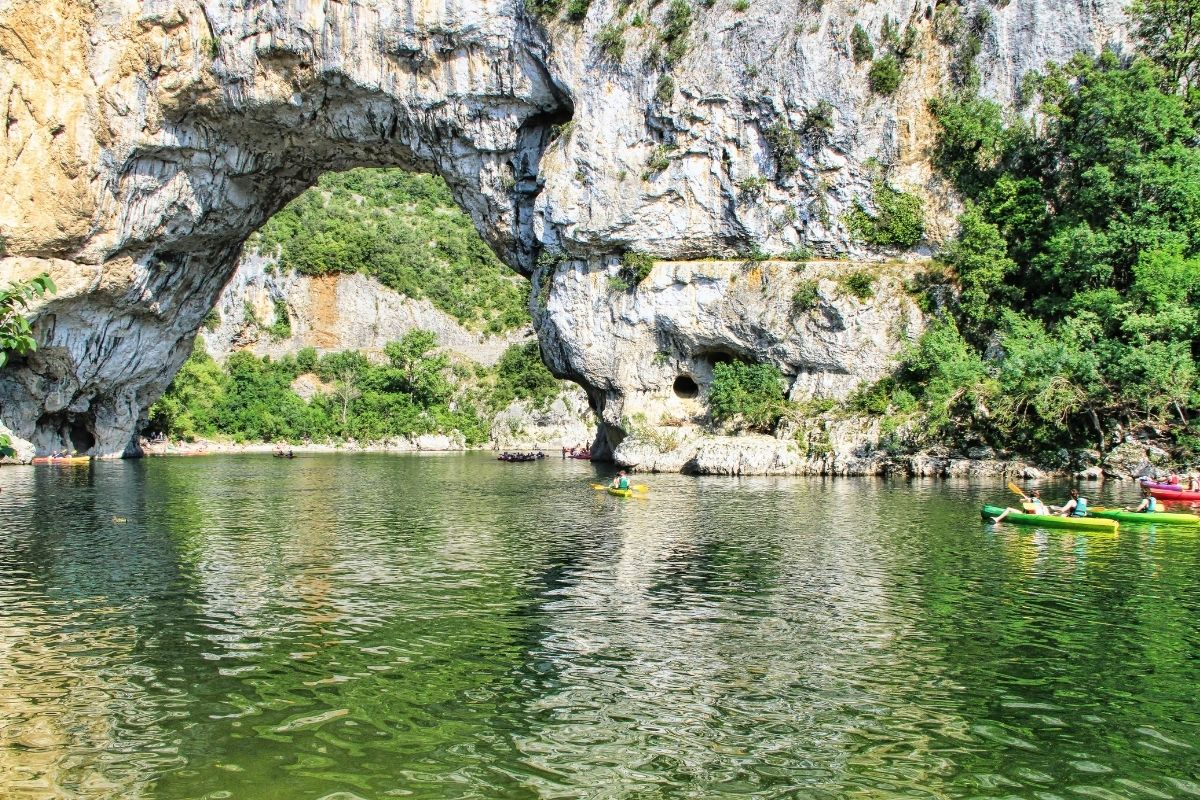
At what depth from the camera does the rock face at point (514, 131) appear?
123 feet

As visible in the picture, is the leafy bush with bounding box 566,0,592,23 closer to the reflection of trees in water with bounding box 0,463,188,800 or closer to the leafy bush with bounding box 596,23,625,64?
the leafy bush with bounding box 596,23,625,64

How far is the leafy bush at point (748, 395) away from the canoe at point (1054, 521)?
1735cm

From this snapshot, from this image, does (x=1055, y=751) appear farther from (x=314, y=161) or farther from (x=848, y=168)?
(x=314, y=161)

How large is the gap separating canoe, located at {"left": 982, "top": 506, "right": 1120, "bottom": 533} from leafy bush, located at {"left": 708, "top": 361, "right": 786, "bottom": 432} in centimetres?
1735

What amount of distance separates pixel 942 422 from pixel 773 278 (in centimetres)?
1005

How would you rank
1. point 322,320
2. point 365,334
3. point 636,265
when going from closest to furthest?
point 636,265, point 322,320, point 365,334

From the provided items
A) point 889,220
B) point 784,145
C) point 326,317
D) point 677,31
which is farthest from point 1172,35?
point 326,317

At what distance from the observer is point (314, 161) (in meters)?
43.8

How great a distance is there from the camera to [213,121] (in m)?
39.5

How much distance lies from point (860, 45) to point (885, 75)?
5.89 feet

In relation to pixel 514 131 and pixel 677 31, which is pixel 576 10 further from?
pixel 514 131

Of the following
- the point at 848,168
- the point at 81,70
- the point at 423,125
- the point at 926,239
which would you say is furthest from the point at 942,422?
the point at 81,70

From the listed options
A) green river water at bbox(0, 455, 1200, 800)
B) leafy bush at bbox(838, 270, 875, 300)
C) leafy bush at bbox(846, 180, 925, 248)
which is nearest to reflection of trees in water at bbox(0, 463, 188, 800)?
green river water at bbox(0, 455, 1200, 800)

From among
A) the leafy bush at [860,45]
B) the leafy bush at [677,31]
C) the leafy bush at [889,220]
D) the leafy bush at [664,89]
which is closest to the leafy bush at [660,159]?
the leafy bush at [664,89]
